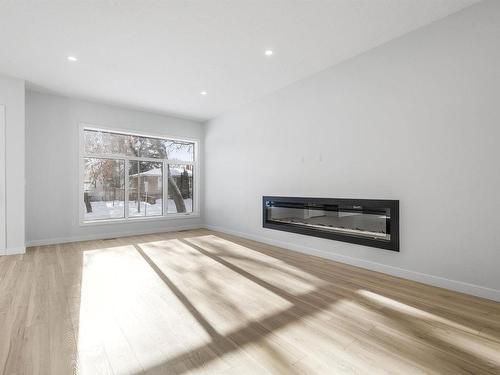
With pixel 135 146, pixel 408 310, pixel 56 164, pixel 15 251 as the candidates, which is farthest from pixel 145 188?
pixel 408 310

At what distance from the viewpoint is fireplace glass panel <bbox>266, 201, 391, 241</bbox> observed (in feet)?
10.3

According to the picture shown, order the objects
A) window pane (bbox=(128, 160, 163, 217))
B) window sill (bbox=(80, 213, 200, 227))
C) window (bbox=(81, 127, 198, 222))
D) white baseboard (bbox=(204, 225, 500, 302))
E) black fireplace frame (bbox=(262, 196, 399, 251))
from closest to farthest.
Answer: white baseboard (bbox=(204, 225, 500, 302)), black fireplace frame (bbox=(262, 196, 399, 251)), window sill (bbox=(80, 213, 200, 227)), window (bbox=(81, 127, 198, 222)), window pane (bbox=(128, 160, 163, 217))

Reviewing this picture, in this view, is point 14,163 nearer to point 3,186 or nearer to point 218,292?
point 3,186

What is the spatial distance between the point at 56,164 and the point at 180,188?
2.54 metres

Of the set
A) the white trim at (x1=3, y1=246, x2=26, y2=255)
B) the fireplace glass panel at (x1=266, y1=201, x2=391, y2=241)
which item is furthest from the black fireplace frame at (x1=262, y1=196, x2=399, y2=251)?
the white trim at (x1=3, y1=246, x2=26, y2=255)

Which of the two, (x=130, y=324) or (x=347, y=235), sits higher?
(x=347, y=235)

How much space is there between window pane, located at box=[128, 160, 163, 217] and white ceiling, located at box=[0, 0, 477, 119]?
6.29ft

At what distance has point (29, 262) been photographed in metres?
3.60

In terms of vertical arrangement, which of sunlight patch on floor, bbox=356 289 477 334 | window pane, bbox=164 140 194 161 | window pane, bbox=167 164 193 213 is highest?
window pane, bbox=164 140 194 161

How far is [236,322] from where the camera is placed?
6.44 ft

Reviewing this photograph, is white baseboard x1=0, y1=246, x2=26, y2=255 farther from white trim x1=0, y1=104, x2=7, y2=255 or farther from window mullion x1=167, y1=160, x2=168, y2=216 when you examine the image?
window mullion x1=167, y1=160, x2=168, y2=216

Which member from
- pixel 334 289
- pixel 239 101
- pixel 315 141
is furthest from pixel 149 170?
pixel 334 289

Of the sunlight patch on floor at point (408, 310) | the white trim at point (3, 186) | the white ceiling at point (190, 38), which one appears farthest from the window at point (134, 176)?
the sunlight patch on floor at point (408, 310)

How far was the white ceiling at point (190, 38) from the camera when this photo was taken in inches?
99.1
